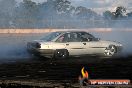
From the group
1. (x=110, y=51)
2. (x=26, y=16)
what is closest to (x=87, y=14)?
(x=26, y=16)

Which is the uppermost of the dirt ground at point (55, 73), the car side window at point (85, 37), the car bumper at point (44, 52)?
the car side window at point (85, 37)

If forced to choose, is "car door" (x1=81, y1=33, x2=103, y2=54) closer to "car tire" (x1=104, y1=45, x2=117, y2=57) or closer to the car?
the car

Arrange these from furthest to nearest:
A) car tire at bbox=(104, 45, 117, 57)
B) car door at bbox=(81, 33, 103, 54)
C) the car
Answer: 1. car tire at bbox=(104, 45, 117, 57)
2. car door at bbox=(81, 33, 103, 54)
3. the car

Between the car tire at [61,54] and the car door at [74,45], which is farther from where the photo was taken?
the car door at [74,45]

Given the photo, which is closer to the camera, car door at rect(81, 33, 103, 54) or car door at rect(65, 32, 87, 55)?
car door at rect(65, 32, 87, 55)

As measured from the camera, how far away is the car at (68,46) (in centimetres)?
A: 1912

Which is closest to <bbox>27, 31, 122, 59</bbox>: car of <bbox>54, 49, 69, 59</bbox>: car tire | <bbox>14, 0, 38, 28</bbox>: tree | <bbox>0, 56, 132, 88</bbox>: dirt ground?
<bbox>54, 49, 69, 59</bbox>: car tire

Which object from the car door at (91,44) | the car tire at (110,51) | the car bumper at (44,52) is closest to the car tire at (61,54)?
the car bumper at (44,52)

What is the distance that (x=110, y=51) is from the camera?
2078 centimetres

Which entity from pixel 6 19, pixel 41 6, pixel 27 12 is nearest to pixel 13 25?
pixel 6 19

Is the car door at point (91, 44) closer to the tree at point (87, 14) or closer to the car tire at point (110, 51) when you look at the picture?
the car tire at point (110, 51)

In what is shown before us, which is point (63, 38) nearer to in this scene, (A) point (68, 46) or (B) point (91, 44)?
(A) point (68, 46)

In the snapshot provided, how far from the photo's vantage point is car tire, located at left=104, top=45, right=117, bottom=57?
67.6 ft

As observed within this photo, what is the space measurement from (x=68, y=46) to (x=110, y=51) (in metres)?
2.52
